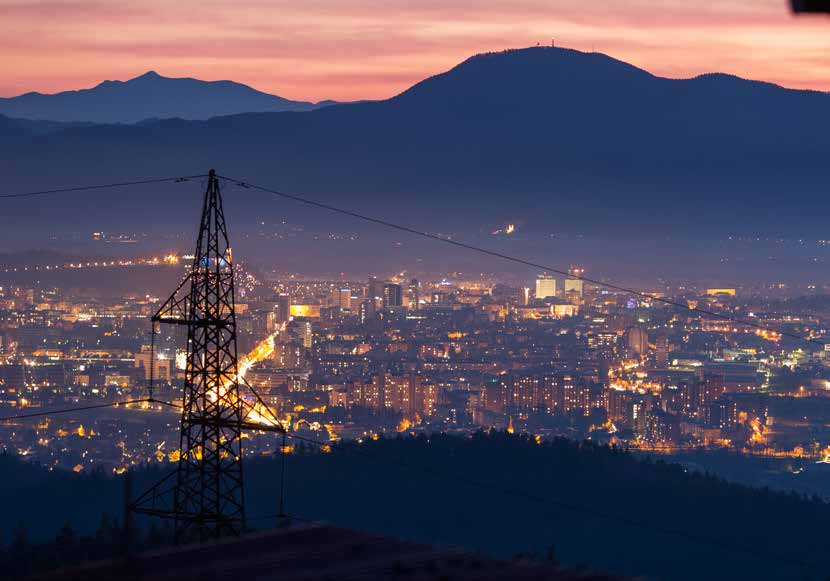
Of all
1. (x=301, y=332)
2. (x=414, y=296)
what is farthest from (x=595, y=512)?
(x=414, y=296)

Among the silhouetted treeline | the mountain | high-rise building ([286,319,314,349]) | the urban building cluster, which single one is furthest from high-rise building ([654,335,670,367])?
the mountain

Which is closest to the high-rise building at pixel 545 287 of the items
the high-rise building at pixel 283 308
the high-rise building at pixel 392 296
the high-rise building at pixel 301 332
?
the high-rise building at pixel 392 296

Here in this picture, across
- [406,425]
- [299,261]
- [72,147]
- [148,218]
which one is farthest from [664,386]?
[72,147]

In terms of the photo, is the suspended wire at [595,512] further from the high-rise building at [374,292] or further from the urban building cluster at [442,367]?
the high-rise building at [374,292]

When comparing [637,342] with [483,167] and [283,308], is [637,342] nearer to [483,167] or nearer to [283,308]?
[283,308]

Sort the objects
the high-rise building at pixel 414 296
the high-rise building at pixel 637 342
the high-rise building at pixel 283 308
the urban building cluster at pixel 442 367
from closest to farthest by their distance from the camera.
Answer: the urban building cluster at pixel 442 367 < the high-rise building at pixel 637 342 < the high-rise building at pixel 283 308 < the high-rise building at pixel 414 296
